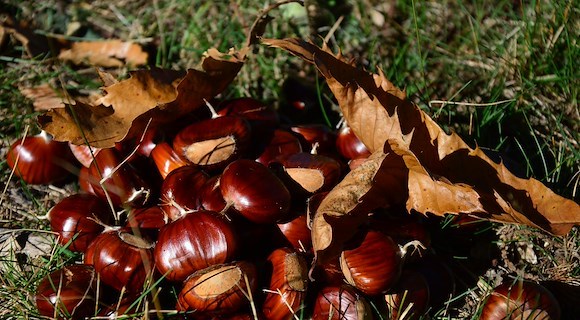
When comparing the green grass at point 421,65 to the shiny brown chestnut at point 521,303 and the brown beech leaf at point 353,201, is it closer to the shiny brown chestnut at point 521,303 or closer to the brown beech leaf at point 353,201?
the shiny brown chestnut at point 521,303

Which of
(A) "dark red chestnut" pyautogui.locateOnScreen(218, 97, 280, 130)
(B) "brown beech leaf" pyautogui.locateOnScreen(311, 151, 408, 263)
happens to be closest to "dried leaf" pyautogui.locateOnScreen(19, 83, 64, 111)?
(A) "dark red chestnut" pyautogui.locateOnScreen(218, 97, 280, 130)

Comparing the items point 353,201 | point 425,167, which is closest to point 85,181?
point 353,201

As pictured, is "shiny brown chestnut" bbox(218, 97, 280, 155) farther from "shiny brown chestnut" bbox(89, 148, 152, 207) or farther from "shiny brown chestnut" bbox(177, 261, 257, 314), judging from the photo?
"shiny brown chestnut" bbox(177, 261, 257, 314)

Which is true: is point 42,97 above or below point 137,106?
below

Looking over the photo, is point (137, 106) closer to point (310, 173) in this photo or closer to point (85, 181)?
point (85, 181)

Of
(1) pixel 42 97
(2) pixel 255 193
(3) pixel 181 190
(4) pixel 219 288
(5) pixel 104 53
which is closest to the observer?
(4) pixel 219 288

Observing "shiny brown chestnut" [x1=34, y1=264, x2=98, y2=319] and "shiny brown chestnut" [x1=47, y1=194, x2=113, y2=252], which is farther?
"shiny brown chestnut" [x1=47, y1=194, x2=113, y2=252]

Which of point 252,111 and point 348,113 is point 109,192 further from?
point 348,113
